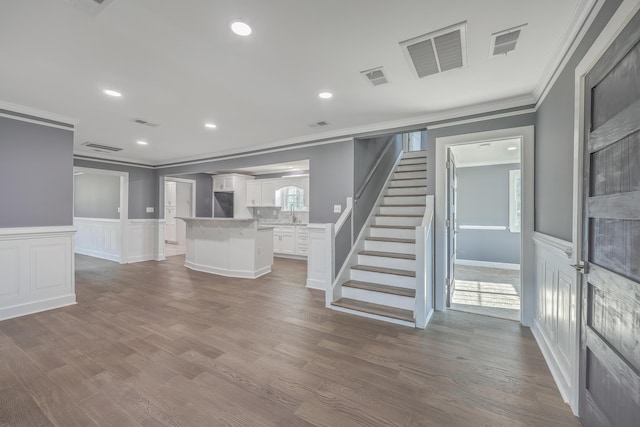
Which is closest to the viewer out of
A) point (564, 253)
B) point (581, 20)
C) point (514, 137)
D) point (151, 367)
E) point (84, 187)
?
point (581, 20)

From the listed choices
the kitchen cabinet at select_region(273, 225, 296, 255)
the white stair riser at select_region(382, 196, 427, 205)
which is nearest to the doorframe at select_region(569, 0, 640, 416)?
the white stair riser at select_region(382, 196, 427, 205)

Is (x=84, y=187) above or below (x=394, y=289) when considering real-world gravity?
above

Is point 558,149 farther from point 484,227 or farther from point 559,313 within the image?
point 484,227

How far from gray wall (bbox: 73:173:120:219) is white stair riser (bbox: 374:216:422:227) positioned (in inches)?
260

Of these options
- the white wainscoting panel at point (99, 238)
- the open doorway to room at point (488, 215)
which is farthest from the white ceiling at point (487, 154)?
the white wainscoting panel at point (99, 238)

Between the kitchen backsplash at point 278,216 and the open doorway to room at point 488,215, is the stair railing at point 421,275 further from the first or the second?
the kitchen backsplash at point 278,216

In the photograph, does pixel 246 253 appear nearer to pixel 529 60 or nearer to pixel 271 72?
pixel 271 72

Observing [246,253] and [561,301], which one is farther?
[246,253]

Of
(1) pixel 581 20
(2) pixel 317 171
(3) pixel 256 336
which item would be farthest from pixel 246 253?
(1) pixel 581 20

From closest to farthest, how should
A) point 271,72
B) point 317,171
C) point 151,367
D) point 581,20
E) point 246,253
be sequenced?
1. point 581,20
2. point 151,367
3. point 271,72
4. point 317,171
5. point 246,253

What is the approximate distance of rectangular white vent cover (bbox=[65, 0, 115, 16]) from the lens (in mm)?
1581

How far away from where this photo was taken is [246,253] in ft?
16.3

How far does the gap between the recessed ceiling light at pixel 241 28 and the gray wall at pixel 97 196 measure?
22.6ft

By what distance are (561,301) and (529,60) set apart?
1.93 meters
